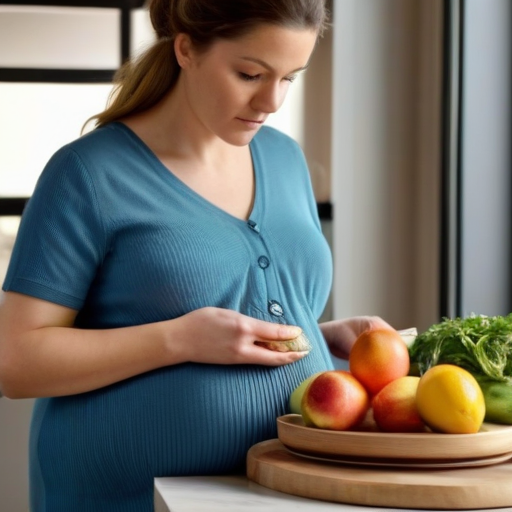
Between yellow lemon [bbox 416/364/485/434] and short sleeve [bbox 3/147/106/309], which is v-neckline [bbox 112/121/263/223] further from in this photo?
yellow lemon [bbox 416/364/485/434]

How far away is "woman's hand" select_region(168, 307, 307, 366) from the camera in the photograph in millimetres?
1174

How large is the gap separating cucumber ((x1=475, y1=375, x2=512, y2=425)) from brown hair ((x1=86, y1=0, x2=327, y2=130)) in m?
0.54

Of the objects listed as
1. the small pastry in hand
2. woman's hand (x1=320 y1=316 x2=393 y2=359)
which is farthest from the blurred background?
the small pastry in hand

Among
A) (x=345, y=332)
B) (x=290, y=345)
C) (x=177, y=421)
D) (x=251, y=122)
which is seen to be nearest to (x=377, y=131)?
(x=345, y=332)

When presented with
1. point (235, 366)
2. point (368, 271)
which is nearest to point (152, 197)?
point (235, 366)

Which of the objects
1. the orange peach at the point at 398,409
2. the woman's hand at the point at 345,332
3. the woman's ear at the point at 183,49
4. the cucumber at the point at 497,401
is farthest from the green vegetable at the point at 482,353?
the woman's ear at the point at 183,49

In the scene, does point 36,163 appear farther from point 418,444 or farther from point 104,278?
point 418,444

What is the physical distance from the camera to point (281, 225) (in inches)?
54.5

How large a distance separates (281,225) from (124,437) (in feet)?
1.28

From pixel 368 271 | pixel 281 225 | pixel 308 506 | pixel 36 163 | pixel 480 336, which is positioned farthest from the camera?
pixel 368 271

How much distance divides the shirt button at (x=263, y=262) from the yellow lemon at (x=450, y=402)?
12.5 inches

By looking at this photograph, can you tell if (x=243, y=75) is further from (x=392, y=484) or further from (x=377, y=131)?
(x=377, y=131)

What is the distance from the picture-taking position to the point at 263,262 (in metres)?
1.30

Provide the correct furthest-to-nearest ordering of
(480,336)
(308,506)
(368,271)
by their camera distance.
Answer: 1. (368,271)
2. (480,336)
3. (308,506)
